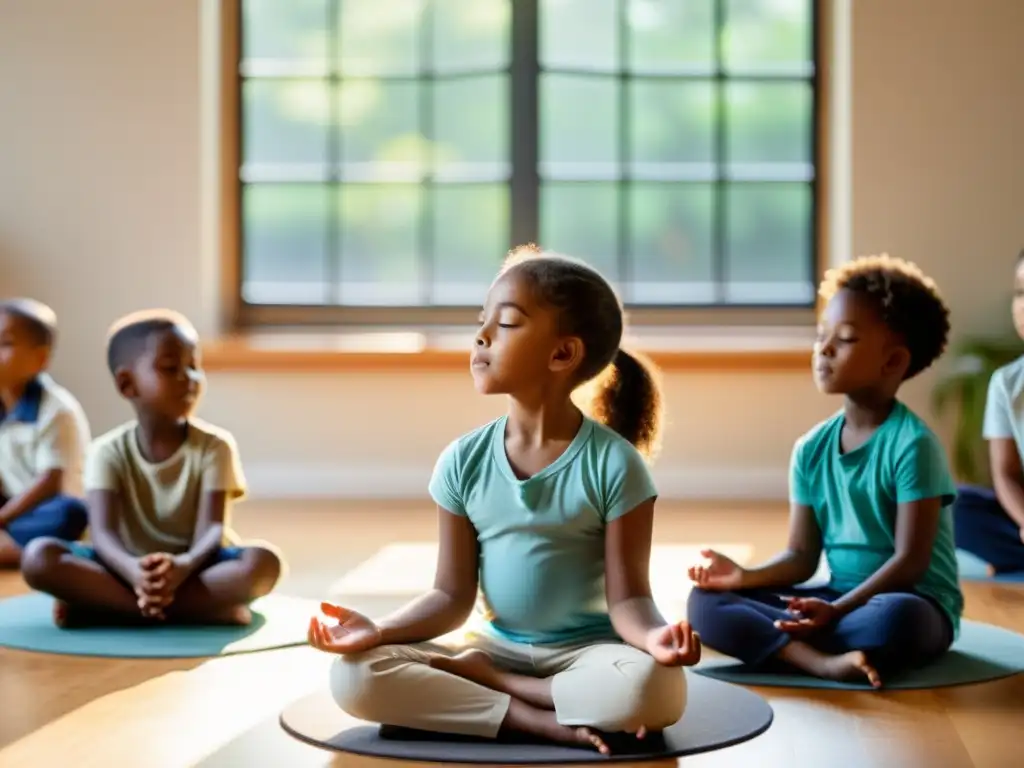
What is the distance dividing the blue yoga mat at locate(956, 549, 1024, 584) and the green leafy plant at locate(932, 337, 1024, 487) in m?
1.15

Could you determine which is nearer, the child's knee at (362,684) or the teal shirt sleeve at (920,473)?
the child's knee at (362,684)

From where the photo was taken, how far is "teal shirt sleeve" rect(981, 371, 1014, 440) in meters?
3.42

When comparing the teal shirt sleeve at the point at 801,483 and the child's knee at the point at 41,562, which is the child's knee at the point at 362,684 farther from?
the child's knee at the point at 41,562

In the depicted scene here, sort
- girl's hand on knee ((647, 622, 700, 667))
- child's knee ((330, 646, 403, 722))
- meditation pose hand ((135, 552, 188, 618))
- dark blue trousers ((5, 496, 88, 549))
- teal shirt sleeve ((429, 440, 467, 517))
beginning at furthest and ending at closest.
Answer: dark blue trousers ((5, 496, 88, 549)), meditation pose hand ((135, 552, 188, 618)), teal shirt sleeve ((429, 440, 467, 517)), child's knee ((330, 646, 403, 722)), girl's hand on knee ((647, 622, 700, 667))

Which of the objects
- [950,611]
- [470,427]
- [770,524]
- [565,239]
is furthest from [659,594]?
[565,239]

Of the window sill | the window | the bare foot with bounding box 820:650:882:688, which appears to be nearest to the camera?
the bare foot with bounding box 820:650:882:688

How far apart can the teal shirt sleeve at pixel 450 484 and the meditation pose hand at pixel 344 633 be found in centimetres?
20

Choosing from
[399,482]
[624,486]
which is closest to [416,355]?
[399,482]

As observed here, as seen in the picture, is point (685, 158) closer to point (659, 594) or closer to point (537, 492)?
point (659, 594)

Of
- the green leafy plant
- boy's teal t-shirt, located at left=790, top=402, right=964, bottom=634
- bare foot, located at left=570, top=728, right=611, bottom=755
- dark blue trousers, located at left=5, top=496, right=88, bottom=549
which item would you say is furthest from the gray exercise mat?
the green leafy plant

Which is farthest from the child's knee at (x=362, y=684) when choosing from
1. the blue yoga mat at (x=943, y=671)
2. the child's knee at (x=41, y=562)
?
the child's knee at (x=41, y=562)

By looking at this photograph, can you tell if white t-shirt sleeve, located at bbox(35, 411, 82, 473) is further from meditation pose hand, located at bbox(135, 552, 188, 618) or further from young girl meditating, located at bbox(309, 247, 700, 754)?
young girl meditating, located at bbox(309, 247, 700, 754)

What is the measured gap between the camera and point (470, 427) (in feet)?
17.1

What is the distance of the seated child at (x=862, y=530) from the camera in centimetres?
237
